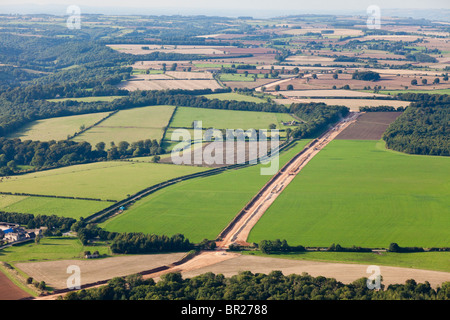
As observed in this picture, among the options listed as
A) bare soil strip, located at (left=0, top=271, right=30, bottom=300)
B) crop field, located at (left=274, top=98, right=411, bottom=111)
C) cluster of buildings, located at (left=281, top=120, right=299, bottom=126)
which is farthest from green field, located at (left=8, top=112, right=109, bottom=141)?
bare soil strip, located at (left=0, top=271, right=30, bottom=300)

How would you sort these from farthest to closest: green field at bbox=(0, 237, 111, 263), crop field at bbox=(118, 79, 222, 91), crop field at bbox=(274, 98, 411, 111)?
crop field at bbox=(118, 79, 222, 91) < crop field at bbox=(274, 98, 411, 111) < green field at bbox=(0, 237, 111, 263)

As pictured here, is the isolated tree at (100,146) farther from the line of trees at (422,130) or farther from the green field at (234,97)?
the line of trees at (422,130)

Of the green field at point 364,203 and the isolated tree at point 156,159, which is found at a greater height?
the isolated tree at point 156,159

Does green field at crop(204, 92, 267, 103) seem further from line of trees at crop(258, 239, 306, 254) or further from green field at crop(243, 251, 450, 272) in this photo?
green field at crop(243, 251, 450, 272)

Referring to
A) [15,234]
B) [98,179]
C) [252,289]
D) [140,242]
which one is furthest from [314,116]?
[252,289]

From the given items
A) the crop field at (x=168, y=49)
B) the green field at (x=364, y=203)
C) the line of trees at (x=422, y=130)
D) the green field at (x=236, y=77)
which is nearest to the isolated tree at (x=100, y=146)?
the green field at (x=364, y=203)

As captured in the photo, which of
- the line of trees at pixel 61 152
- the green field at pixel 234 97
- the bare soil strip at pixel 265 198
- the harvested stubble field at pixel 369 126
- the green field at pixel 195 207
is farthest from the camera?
the green field at pixel 234 97
